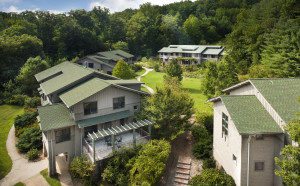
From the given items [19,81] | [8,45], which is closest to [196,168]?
[19,81]

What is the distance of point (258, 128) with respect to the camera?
2116cm

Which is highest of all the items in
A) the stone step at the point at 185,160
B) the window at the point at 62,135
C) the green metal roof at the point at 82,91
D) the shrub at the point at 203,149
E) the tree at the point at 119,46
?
the tree at the point at 119,46

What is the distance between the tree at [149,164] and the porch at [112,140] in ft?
8.72

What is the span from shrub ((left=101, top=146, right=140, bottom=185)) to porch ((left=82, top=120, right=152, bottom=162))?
82 cm

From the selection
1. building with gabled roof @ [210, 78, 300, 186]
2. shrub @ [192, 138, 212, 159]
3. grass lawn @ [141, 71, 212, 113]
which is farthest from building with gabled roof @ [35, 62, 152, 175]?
grass lawn @ [141, 71, 212, 113]

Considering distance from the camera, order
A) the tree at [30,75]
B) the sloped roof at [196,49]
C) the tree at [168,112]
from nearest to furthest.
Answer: the tree at [168,112], the tree at [30,75], the sloped roof at [196,49]

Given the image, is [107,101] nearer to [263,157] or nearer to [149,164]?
[149,164]

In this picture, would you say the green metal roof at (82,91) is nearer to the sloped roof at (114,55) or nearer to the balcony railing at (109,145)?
the balcony railing at (109,145)

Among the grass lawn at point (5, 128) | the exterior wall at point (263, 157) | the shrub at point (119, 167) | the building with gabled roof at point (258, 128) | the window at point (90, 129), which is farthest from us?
the grass lawn at point (5, 128)

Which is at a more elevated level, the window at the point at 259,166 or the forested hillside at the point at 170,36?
the forested hillside at the point at 170,36

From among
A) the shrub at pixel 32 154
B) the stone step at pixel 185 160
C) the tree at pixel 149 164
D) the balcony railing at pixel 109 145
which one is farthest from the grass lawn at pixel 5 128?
the stone step at pixel 185 160

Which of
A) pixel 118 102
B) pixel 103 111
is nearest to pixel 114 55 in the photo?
pixel 118 102

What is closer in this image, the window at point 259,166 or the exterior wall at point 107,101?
the window at point 259,166

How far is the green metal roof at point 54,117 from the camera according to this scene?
2980 cm
